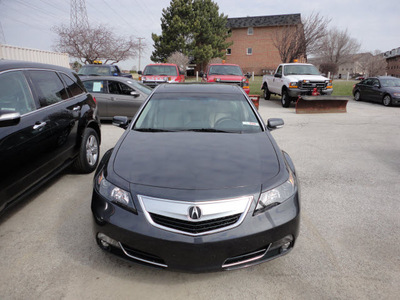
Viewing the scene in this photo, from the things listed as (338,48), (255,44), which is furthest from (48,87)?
(338,48)

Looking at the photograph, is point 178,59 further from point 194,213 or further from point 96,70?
point 194,213

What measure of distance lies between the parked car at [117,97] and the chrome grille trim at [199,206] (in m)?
7.35

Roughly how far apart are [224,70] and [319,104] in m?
4.61

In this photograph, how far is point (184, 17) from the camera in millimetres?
43250

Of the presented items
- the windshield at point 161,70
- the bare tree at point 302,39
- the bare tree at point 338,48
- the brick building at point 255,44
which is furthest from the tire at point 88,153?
the bare tree at point 338,48

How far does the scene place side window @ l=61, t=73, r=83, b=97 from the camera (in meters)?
4.50

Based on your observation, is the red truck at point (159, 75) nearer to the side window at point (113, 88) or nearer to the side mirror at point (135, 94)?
the side window at point (113, 88)

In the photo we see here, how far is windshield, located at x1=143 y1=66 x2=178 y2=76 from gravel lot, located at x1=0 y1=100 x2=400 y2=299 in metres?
10.9

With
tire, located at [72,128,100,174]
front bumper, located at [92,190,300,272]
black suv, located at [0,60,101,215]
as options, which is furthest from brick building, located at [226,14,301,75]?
front bumper, located at [92,190,300,272]

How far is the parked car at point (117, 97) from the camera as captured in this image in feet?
30.2

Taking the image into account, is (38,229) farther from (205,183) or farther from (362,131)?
(362,131)

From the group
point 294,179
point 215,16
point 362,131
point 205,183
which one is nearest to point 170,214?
point 205,183

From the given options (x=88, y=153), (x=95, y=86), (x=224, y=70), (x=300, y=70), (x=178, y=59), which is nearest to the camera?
(x=88, y=153)

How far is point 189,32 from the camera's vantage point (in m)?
43.2
